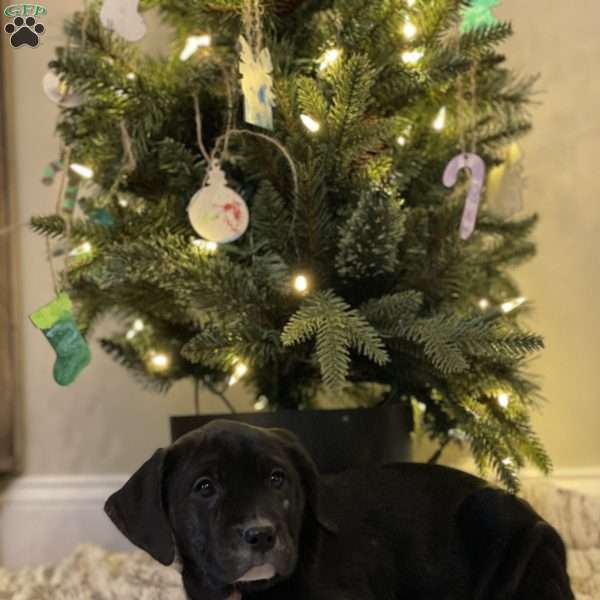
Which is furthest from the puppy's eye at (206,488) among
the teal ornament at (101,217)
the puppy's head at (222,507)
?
the teal ornament at (101,217)

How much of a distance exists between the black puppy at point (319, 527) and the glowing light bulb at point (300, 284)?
28 cm

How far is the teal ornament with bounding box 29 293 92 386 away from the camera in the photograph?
140 centimetres

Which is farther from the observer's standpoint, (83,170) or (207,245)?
(83,170)

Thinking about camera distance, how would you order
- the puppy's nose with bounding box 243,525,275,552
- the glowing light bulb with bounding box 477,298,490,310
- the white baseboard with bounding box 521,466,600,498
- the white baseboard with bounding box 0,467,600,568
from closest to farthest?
the puppy's nose with bounding box 243,525,275,552, the glowing light bulb with bounding box 477,298,490,310, the white baseboard with bounding box 521,466,600,498, the white baseboard with bounding box 0,467,600,568

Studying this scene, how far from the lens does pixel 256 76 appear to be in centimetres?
136

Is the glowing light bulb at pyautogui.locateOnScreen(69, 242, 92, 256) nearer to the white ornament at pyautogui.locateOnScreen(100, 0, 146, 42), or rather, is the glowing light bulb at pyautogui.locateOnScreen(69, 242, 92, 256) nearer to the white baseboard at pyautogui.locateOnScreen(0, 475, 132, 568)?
the white ornament at pyautogui.locateOnScreen(100, 0, 146, 42)

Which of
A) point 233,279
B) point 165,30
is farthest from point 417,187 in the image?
point 165,30

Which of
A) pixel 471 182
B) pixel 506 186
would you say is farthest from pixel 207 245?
pixel 506 186

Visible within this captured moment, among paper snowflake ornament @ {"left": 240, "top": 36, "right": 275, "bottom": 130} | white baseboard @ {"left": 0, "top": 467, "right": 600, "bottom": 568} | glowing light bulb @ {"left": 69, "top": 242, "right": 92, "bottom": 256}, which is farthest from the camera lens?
white baseboard @ {"left": 0, "top": 467, "right": 600, "bottom": 568}

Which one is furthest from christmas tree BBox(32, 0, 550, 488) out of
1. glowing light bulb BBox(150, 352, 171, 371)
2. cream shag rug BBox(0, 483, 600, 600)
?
cream shag rug BBox(0, 483, 600, 600)

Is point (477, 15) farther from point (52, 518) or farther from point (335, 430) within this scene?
point (52, 518)

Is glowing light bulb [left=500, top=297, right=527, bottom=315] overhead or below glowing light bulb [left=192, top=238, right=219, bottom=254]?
below

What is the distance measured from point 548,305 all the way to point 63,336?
1.19 metres

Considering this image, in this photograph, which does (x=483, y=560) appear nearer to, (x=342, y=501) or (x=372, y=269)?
(x=342, y=501)
